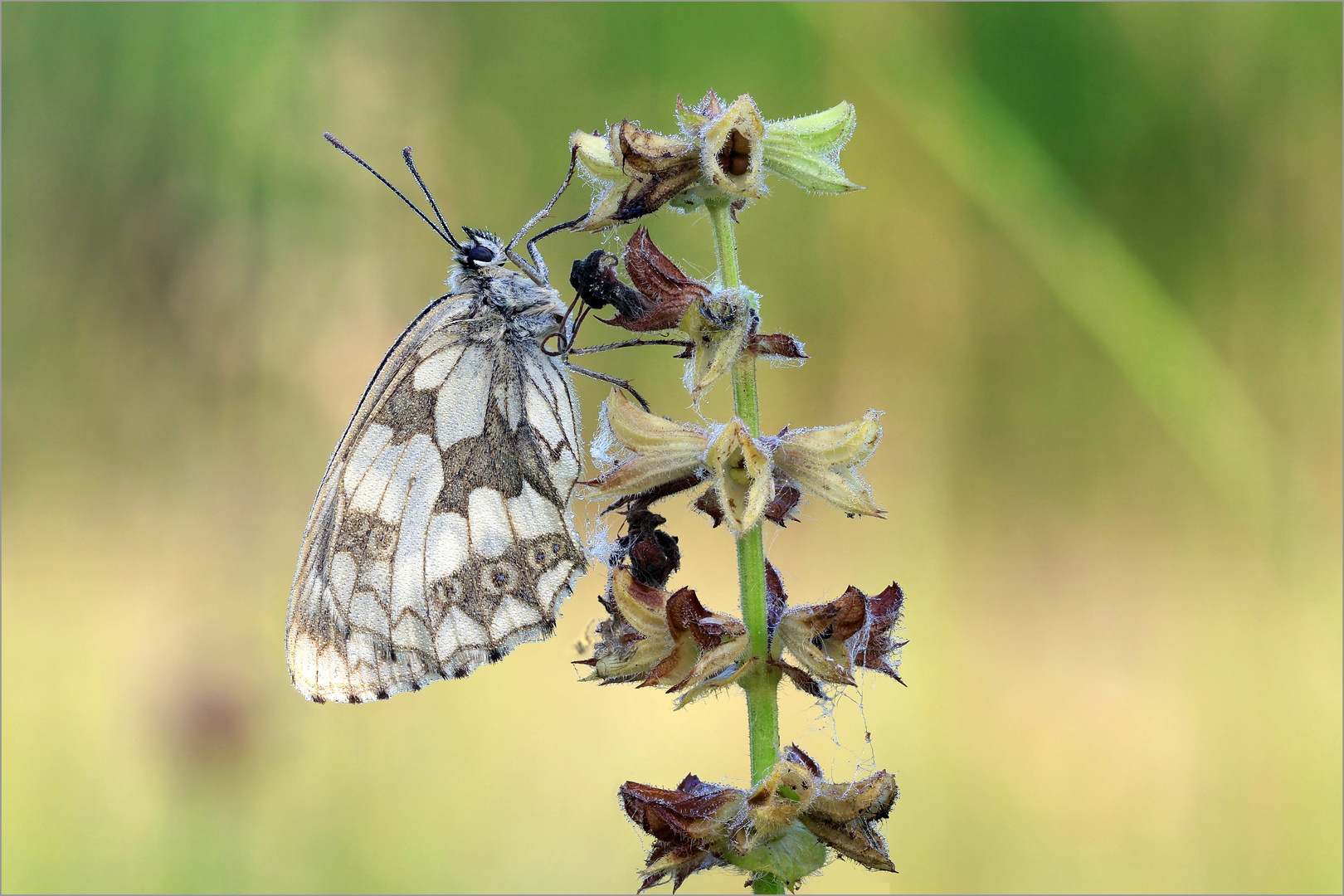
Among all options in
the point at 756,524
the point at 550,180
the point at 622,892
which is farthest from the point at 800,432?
the point at 550,180

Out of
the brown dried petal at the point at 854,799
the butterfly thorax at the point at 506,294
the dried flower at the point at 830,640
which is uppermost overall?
the butterfly thorax at the point at 506,294

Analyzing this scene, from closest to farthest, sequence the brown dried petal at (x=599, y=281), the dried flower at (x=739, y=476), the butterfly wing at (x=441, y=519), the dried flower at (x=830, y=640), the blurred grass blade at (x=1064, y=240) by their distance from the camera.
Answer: the dried flower at (x=739, y=476)
the dried flower at (x=830, y=640)
the brown dried petal at (x=599, y=281)
the butterfly wing at (x=441, y=519)
the blurred grass blade at (x=1064, y=240)

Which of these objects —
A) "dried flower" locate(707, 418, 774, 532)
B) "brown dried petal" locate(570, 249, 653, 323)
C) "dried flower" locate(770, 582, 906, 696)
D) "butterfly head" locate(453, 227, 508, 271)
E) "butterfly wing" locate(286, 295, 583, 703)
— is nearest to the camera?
"dried flower" locate(707, 418, 774, 532)

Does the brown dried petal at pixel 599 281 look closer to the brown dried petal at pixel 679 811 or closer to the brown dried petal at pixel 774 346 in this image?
the brown dried petal at pixel 774 346

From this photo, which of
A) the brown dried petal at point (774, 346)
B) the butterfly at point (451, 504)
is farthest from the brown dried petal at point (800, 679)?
the butterfly at point (451, 504)

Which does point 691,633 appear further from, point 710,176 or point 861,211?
point 861,211

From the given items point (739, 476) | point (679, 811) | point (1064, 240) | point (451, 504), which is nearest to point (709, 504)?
point (739, 476)

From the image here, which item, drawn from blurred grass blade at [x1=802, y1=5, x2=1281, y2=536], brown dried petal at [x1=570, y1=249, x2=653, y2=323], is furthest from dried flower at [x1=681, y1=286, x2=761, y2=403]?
blurred grass blade at [x1=802, y1=5, x2=1281, y2=536]

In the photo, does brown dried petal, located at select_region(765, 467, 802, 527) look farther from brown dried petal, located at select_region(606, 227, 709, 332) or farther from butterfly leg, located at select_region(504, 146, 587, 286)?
butterfly leg, located at select_region(504, 146, 587, 286)
